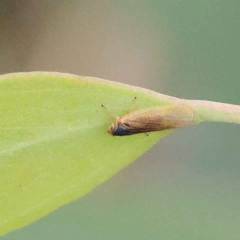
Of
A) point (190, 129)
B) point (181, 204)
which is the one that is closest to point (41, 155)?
point (181, 204)

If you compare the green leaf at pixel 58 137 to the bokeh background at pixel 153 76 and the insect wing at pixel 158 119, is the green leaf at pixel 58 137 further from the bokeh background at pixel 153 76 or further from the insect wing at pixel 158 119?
the bokeh background at pixel 153 76

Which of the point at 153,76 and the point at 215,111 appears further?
the point at 153,76

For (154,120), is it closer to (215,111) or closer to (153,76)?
(215,111)

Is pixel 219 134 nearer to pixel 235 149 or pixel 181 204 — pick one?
pixel 235 149

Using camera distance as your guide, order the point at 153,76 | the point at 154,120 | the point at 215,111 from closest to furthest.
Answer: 1. the point at 215,111
2. the point at 154,120
3. the point at 153,76

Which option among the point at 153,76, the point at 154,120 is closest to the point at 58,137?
the point at 154,120

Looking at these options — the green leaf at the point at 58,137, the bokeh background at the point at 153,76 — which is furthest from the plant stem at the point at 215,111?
the bokeh background at the point at 153,76
